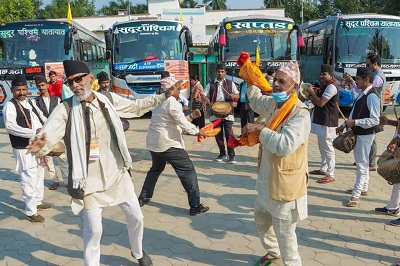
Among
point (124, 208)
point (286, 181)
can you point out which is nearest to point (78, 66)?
point (124, 208)

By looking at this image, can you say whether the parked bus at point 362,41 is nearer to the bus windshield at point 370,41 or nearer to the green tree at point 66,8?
the bus windshield at point 370,41

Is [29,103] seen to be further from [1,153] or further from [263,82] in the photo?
[1,153]

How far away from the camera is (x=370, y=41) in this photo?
1248 cm

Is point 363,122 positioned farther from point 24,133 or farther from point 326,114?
point 24,133

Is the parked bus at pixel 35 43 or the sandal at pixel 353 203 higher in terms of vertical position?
the parked bus at pixel 35 43

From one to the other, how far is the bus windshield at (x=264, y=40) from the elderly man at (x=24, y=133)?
8.48 metres

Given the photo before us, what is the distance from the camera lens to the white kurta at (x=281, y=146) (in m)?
2.90

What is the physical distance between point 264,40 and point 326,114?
7.15 m

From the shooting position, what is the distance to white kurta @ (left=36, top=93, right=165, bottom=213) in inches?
125

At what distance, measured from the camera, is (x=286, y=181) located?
3102 mm

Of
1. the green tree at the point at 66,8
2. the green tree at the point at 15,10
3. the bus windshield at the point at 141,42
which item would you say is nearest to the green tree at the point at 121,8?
the green tree at the point at 66,8

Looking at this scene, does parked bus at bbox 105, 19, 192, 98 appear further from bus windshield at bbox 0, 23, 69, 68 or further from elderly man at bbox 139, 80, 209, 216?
elderly man at bbox 139, 80, 209, 216

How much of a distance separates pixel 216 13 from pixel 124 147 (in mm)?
36515

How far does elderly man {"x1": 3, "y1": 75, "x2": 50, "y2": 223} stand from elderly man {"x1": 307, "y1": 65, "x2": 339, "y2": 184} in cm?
412
